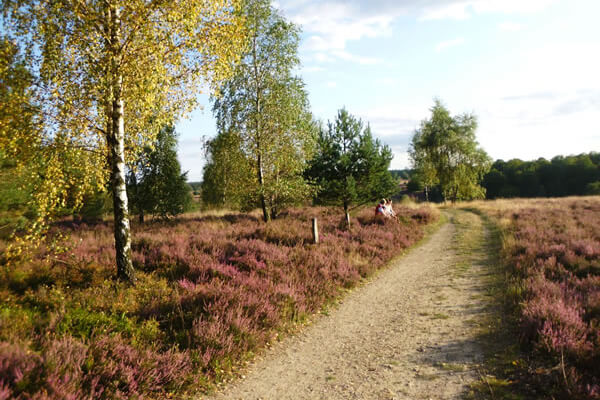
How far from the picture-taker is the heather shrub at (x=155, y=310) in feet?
13.5

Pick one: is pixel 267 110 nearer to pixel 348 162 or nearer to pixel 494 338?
pixel 348 162

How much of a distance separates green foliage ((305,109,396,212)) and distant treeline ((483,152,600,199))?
66.0 metres

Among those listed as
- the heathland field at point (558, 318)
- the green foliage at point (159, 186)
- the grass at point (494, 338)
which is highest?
the green foliage at point (159, 186)

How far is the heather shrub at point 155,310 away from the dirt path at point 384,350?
612mm

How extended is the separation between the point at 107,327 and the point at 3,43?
6.32 metres

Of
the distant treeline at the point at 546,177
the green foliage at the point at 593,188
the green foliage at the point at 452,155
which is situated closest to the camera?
the green foliage at the point at 452,155

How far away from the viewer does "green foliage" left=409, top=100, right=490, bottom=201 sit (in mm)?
38688

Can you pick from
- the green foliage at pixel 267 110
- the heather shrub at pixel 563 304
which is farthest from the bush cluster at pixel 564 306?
the green foliage at pixel 267 110

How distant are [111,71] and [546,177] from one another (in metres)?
99.2

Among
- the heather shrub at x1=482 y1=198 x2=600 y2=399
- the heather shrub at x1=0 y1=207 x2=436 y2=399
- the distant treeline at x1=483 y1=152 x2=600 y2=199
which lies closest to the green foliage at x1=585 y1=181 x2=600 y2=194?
the distant treeline at x1=483 y1=152 x2=600 y2=199

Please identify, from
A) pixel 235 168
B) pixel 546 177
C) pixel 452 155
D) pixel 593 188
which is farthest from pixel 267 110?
pixel 546 177

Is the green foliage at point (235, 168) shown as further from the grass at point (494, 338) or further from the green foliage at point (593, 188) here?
the green foliage at point (593, 188)

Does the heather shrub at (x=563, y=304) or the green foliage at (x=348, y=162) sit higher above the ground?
the green foliage at (x=348, y=162)

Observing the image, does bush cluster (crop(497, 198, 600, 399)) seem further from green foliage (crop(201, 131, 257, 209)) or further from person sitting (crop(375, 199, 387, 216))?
green foliage (crop(201, 131, 257, 209))
